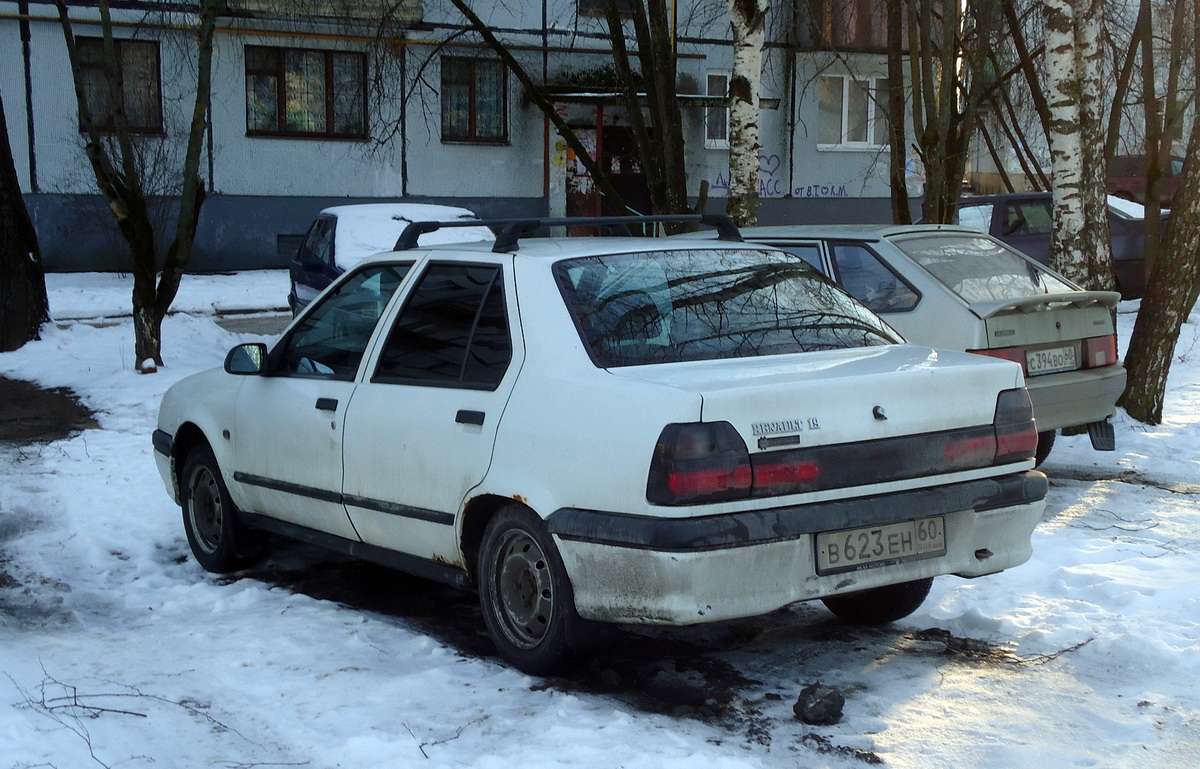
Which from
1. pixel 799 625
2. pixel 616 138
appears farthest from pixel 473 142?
pixel 799 625

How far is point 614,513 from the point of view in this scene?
13.4ft

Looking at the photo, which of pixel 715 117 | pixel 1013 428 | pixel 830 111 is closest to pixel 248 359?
pixel 1013 428

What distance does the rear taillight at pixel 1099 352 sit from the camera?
298 inches

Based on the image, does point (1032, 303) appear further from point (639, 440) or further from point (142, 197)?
point (142, 197)

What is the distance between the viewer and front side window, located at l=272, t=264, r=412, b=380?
5.44m

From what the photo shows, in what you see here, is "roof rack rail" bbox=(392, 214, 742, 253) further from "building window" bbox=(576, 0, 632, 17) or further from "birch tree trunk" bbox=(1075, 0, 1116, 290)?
"building window" bbox=(576, 0, 632, 17)

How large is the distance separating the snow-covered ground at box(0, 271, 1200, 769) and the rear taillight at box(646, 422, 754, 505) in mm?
675

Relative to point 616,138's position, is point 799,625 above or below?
below

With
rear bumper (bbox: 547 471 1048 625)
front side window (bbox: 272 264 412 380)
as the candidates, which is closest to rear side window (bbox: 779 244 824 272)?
front side window (bbox: 272 264 412 380)

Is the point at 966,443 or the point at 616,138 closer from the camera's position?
the point at 966,443

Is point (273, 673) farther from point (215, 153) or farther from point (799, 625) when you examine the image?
point (215, 153)

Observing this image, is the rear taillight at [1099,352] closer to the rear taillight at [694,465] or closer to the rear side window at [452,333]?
the rear side window at [452,333]

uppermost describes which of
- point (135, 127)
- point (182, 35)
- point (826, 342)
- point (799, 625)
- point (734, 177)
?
point (182, 35)

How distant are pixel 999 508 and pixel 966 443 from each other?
10.1 inches
